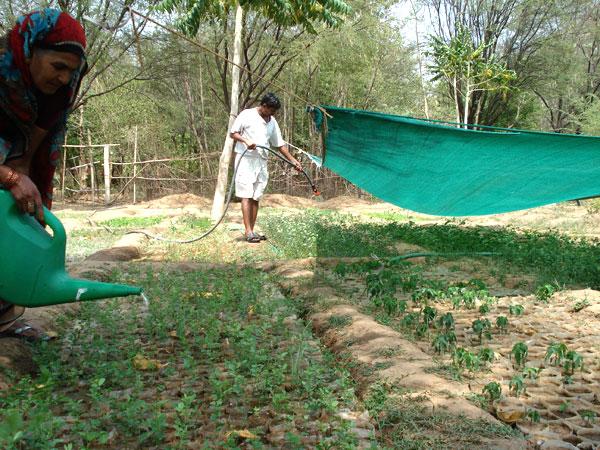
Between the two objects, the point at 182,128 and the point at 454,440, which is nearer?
the point at 454,440

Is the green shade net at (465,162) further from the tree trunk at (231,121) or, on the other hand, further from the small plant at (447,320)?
the tree trunk at (231,121)

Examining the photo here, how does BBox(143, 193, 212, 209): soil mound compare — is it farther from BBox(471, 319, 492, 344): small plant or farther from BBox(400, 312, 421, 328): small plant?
BBox(471, 319, 492, 344): small plant

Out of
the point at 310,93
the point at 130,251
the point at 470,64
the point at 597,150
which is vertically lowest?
the point at 130,251

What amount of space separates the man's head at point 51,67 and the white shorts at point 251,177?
10.9 ft

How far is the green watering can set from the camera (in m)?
1.76

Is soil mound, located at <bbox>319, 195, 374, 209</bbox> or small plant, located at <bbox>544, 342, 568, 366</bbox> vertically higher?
small plant, located at <bbox>544, 342, 568, 366</bbox>

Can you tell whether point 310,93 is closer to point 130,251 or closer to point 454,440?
point 130,251

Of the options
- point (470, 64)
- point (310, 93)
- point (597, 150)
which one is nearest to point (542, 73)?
point (470, 64)

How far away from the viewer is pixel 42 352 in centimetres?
212

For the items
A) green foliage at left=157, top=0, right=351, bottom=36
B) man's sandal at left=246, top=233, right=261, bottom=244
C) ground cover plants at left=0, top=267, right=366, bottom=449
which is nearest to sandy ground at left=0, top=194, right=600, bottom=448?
ground cover plants at left=0, top=267, right=366, bottom=449

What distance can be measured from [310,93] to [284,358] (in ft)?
51.6

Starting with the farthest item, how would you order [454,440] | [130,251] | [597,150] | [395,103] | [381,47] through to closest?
[395,103]
[381,47]
[130,251]
[597,150]
[454,440]

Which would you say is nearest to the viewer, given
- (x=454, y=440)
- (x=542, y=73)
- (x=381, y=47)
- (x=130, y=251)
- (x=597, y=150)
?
(x=454, y=440)

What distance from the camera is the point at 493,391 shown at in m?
1.77
